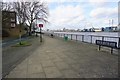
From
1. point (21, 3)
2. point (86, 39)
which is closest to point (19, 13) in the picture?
point (21, 3)

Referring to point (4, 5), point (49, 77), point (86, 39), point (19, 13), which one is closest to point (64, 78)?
point (49, 77)

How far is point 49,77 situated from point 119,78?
242 cm

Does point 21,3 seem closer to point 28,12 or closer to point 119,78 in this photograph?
point 28,12

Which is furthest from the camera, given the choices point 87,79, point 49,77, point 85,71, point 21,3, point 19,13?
point 21,3

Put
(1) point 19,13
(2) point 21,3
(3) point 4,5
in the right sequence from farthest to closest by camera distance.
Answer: (2) point 21,3, (1) point 19,13, (3) point 4,5

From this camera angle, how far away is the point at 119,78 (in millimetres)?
5508

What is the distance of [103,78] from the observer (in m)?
5.53

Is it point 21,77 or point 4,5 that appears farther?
point 4,5

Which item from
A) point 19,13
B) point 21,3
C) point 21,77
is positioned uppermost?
point 21,3

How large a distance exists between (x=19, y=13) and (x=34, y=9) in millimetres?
6772

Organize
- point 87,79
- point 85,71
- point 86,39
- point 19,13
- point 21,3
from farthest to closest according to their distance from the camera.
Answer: point 21,3 < point 19,13 < point 86,39 < point 85,71 < point 87,79

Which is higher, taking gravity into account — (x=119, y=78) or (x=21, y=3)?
Result: (x=21, y=3)

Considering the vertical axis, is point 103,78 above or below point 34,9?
below

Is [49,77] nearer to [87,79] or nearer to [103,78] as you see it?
[87,79]
